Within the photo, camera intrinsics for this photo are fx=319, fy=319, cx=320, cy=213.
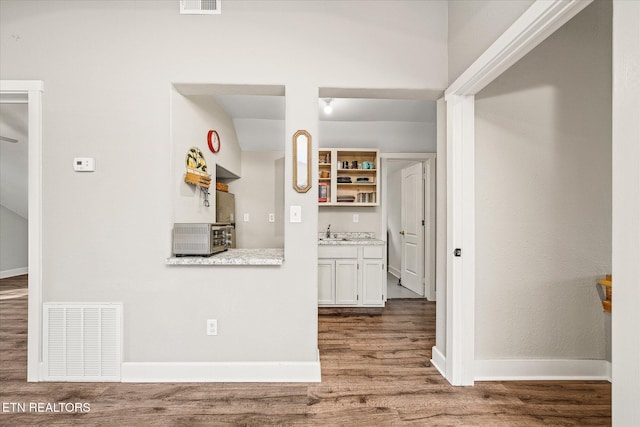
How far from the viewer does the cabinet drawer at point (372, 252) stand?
4.07 meters

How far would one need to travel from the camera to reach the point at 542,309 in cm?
236

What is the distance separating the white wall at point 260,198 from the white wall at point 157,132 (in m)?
2.25

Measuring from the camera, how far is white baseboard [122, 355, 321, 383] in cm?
227

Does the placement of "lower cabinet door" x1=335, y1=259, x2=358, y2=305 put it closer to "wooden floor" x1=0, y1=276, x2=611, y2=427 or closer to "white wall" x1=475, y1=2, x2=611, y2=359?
"wooden floor" x1=0, y1=276, x2=611, y2=427

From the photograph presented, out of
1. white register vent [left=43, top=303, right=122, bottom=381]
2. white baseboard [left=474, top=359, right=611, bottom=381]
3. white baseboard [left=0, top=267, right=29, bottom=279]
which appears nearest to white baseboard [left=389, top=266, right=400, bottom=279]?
white baseboard [left=474, top=359, right=611, bottom=381]

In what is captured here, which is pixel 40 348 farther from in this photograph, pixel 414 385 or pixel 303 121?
pixel 414 385

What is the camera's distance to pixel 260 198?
15.2 feet

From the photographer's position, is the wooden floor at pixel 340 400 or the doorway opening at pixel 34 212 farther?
the doorway opening at pixel 34 212

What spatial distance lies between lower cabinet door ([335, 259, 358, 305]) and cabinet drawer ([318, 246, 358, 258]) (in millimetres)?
71

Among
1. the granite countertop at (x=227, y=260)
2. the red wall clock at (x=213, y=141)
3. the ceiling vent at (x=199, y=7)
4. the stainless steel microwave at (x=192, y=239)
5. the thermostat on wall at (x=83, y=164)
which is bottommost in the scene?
the granite countertop at (x=227, y=260)

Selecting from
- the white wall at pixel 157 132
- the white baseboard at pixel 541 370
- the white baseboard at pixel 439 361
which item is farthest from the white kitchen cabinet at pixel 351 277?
the white baseboard at pixel 541 370

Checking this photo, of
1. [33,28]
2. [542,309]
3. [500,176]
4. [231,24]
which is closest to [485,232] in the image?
[500,176]

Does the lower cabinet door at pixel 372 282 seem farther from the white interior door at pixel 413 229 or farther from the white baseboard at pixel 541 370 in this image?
the white baseboard at pixel 541 370

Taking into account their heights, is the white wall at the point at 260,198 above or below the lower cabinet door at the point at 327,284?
above
